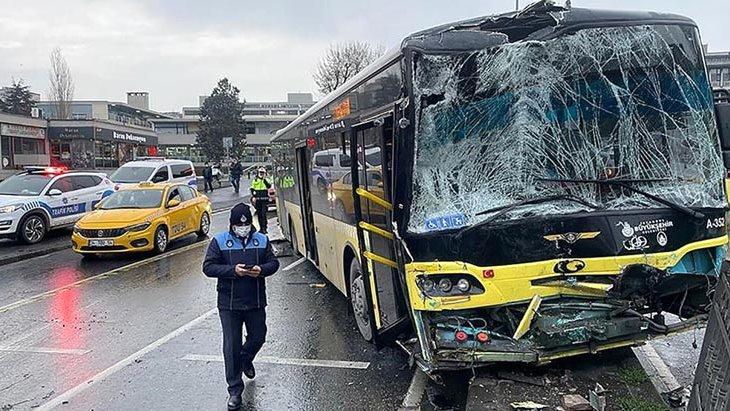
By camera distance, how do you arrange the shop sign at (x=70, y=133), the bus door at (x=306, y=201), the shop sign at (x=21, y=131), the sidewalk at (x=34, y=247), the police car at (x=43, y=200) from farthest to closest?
the shop sign at (x=70, y=133)
the shop sign at (x=21, y=131)
the police car at (x=43, y=200)
the sidewalk at (x=34, y=247)
the bus door at (x=306, y=201)

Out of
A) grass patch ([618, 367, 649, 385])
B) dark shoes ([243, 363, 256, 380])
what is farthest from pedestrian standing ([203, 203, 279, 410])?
grass patch ([618, 367, 649, 385])

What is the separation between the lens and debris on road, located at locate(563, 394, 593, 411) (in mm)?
4410

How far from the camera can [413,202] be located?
455 cm

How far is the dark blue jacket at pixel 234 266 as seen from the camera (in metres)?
5.11

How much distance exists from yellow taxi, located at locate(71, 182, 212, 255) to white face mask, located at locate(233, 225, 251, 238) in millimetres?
8223

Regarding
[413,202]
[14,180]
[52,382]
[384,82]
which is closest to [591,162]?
[413,202]

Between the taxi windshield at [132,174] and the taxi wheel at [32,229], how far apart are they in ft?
17.0

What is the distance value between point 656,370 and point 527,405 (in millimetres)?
1811

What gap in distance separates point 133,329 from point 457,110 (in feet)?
17.2

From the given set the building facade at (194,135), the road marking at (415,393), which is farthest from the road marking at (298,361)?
the building facade at (194,135)

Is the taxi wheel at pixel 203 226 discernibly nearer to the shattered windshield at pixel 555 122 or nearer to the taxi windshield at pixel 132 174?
the taxi windshield at pixel 132 174

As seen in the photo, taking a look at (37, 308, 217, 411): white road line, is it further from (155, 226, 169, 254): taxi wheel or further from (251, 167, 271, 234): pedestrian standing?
(251, 167, 271, 234): pedestrian standing

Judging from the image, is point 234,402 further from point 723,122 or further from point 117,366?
point 723,122

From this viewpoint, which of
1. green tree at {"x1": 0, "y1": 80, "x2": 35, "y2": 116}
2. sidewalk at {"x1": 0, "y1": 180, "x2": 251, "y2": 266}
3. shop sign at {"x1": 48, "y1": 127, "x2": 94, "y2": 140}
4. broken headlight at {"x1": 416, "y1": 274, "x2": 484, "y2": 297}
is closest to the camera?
broken headlight at {"x1": 416, "y1": 274, "x2": 484, "y2": 297}
